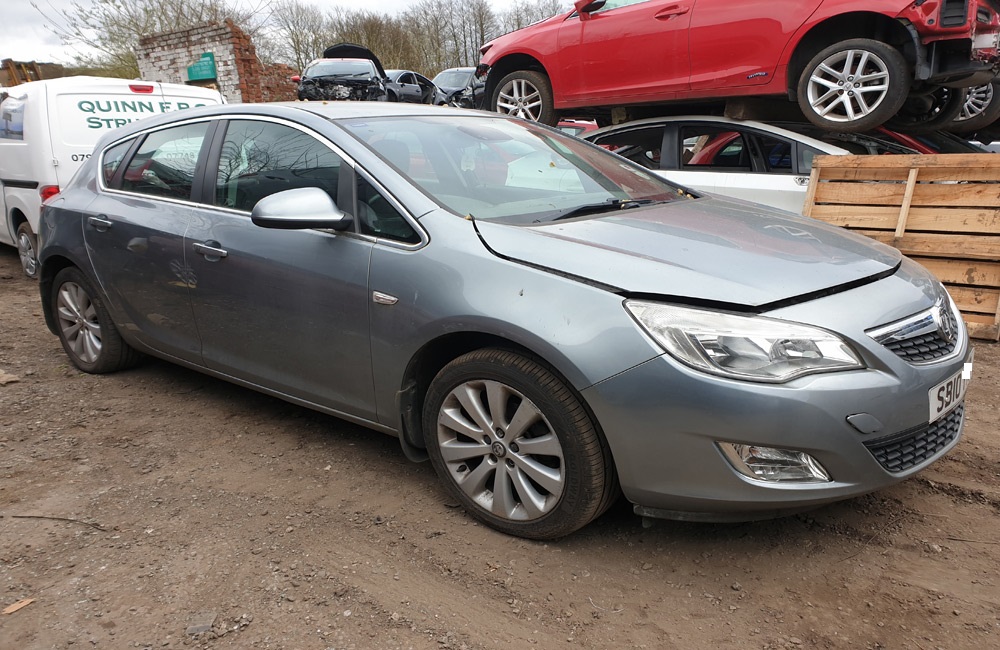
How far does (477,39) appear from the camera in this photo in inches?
1442

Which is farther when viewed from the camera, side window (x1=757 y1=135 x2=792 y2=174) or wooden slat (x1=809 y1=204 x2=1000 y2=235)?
side window (x1=757 y1=135 x2=792 y2=174)

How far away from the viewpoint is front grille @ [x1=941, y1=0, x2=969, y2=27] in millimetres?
5188

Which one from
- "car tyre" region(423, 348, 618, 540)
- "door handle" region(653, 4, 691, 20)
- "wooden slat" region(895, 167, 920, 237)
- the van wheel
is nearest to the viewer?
"car tyre" region(423, 348, 618, 540)

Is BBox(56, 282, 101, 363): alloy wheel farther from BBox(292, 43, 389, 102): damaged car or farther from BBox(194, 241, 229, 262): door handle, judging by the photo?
BBox(292, 43, 389, 102): damaged car

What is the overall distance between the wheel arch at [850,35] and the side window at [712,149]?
0.64 metres

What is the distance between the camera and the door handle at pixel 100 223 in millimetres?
3817

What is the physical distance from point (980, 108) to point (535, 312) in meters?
7.06

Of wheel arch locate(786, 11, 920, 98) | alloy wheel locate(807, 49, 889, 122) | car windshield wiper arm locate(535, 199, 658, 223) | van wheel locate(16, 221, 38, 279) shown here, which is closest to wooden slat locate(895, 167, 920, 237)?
alloy wheel locate(807, 49, 889, 122)

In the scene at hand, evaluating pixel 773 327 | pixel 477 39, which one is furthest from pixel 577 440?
pixel 477 39

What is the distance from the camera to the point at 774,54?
5848 millimetres

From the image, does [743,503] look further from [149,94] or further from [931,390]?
[149,94]

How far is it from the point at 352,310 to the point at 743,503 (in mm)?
1525

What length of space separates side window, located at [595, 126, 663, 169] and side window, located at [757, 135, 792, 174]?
0.81m

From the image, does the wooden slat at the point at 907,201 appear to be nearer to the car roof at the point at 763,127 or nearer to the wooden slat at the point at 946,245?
the wooden slat at the point at 946,245
